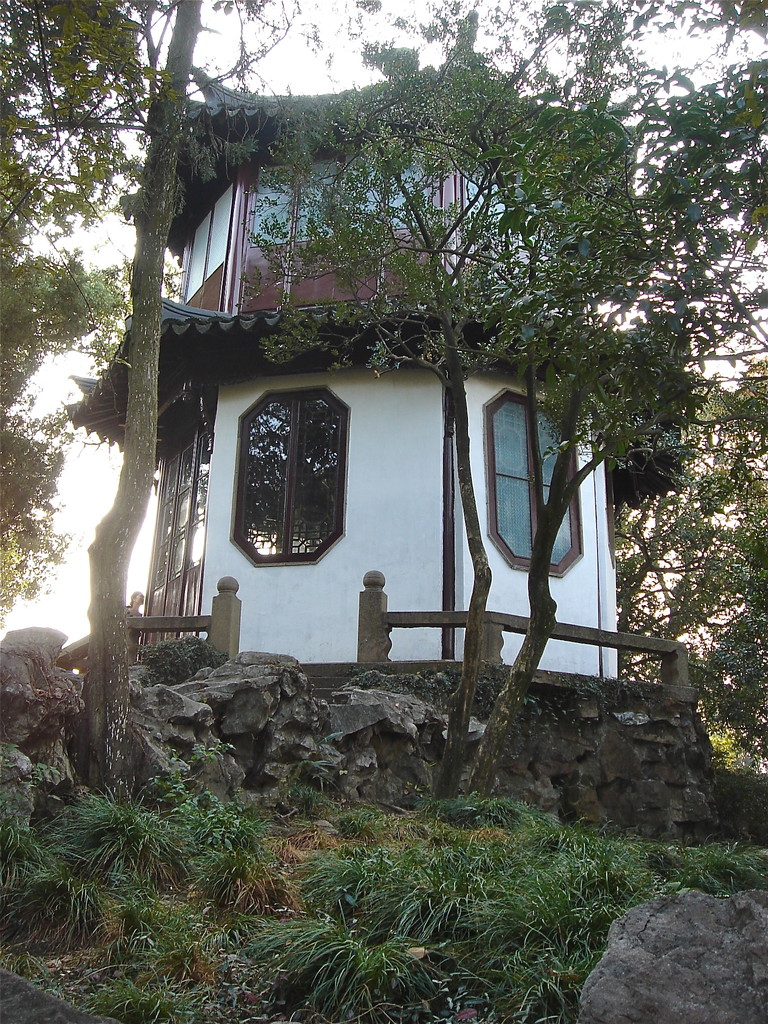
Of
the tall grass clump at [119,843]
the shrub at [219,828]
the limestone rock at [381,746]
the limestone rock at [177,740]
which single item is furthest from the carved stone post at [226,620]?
the tall grass clump at [119,843]

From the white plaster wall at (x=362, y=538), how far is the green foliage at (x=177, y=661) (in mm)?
1218

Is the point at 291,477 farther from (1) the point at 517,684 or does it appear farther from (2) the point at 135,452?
(2) the point at 135,452

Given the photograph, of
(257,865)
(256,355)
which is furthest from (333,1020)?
(256,355)

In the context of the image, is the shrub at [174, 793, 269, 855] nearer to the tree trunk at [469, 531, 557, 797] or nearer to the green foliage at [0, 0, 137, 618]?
the tree trunk at [469, 531, 557, 797]

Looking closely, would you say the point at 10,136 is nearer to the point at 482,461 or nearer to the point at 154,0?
the point at 154,0

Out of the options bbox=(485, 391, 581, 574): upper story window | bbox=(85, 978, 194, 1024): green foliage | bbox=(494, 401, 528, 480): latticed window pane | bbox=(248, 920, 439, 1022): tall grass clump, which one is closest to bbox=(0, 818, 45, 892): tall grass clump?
bbox=(85, 978, 194, 1024): green foliage

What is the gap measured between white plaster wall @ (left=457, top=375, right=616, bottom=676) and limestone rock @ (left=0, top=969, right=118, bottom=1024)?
25.2ft

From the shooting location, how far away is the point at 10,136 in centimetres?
702

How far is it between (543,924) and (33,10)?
6.68 metres

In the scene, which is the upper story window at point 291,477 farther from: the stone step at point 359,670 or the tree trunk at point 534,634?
the tree trunk at point 534,634

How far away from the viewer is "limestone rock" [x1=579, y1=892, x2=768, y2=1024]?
2.79 meters

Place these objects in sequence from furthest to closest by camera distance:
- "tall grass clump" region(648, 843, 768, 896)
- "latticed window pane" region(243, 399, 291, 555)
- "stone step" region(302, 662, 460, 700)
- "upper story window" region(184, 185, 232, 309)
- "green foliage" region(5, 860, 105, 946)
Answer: "upper story window" region(184, 185, 232, 309) → "latticed window pane" region(243, 399, 291, 555) → "stone step" region(302, 662, 460, 700) → "tall grass clump" region(648, 843, 768, 896) → "green foliage" region(5, 860, 105, 946)

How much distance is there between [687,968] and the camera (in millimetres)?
2945

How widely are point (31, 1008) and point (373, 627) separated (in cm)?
643
